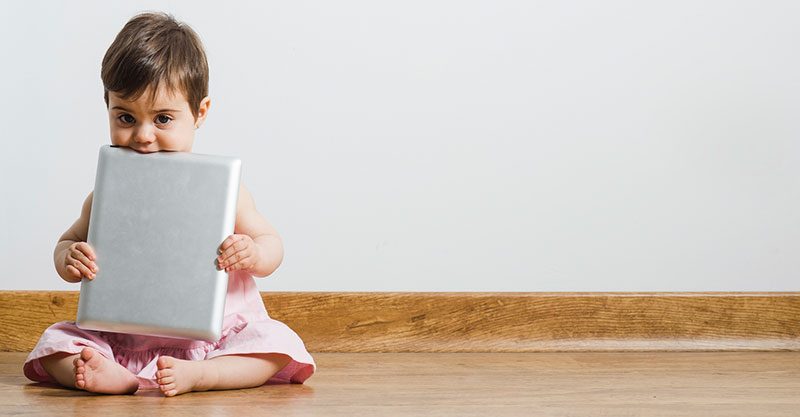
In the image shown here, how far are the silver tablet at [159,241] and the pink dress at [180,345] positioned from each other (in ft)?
0.14

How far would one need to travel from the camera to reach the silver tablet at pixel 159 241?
3.44 feet

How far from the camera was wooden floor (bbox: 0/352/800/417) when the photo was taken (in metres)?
0.96

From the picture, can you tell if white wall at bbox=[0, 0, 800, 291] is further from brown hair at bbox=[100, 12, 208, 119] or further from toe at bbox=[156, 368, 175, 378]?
toe at bbox=[156, 368, 175, 378]

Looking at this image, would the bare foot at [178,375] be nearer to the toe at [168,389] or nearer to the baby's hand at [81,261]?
the toe at [168,389]

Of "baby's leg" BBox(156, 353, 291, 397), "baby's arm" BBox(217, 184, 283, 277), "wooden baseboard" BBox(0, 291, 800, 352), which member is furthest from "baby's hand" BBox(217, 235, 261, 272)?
"wooden baseboard" BBox(0, 291, 800, 352)

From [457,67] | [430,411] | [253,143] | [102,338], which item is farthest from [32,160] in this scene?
[430,411]

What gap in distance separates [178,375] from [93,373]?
0.09m

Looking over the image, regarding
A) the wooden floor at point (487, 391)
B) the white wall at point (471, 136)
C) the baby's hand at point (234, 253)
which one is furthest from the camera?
the white wall at point (471, 136)

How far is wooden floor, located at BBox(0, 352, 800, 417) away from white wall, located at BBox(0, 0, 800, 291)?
0.18 m

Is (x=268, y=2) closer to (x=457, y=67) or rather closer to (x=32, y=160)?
(x=457, y=67)

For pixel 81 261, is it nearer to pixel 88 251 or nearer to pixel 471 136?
pixel 88 251

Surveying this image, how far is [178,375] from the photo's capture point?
3.28 feet

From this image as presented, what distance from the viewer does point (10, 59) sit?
1432 millimetres

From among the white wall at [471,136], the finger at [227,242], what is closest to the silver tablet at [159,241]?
the finger at [227,242]
